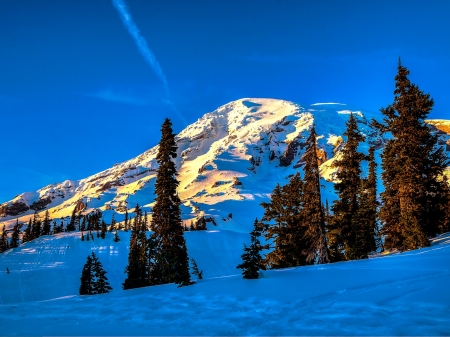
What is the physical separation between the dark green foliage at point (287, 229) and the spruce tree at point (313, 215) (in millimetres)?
933

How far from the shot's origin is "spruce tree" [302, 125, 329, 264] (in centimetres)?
2092

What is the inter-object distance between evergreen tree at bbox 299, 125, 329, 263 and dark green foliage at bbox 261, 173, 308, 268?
93 cm

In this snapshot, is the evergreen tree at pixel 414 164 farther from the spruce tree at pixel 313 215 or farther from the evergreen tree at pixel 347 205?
the spruce tree at pixel 313 215

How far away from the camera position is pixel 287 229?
24.0 meters

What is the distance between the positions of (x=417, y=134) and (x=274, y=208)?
1145cm

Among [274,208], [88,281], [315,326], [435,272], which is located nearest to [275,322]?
[315,326]

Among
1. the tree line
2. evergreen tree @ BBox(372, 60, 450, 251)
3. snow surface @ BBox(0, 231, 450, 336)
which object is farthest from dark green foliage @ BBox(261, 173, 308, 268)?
snow surface @ BBox(0, 231, 450, 336)

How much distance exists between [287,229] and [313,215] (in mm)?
3069

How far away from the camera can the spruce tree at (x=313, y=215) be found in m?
20.9

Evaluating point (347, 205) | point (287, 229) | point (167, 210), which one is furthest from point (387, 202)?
point (167, 210)

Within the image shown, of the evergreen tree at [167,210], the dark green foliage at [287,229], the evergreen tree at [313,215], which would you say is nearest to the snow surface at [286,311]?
the evergreen tree at [313,215]

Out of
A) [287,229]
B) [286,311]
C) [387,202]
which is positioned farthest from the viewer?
[287,229]

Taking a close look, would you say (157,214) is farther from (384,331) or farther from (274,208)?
(384,331)

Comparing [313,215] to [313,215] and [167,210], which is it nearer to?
[313,215]
